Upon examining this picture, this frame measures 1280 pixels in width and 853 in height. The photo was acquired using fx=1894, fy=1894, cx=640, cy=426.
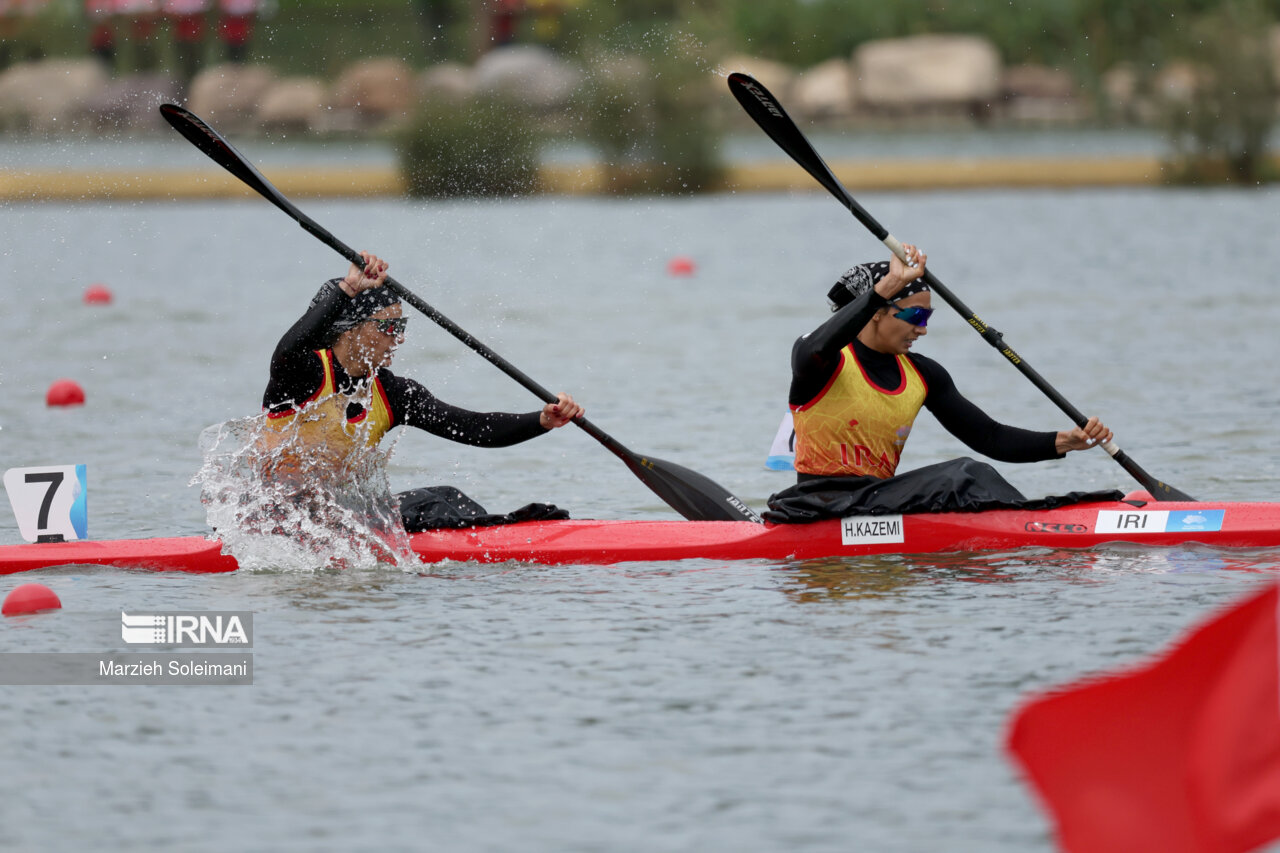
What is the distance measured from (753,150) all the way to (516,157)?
18457 mm

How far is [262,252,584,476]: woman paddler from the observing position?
7.62 meters

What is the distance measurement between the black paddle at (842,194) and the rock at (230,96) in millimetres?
43089

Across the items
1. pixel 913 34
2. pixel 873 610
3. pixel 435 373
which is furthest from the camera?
pixel 913 34

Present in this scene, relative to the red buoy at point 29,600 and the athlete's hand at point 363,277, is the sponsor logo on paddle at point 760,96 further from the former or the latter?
the red buoy at point 29,600

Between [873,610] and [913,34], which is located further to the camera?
[913,34]

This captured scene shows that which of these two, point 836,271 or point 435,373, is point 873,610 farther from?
point 836,271

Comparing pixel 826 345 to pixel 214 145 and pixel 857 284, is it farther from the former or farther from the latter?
pixel 214 145

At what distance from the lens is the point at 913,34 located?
6059 centimetres

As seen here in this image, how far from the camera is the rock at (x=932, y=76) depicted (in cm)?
5653

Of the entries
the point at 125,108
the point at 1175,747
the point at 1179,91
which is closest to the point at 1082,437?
the point at 1175,747

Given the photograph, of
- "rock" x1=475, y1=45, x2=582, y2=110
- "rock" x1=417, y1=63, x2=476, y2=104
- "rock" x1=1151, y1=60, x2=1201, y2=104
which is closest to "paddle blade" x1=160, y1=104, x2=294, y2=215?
"rock" x1=417, y1=63, x2=476, y2=104

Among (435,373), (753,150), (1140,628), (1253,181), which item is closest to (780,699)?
(1140,628)

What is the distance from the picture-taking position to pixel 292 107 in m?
53.2

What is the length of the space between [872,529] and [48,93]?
4824cm
